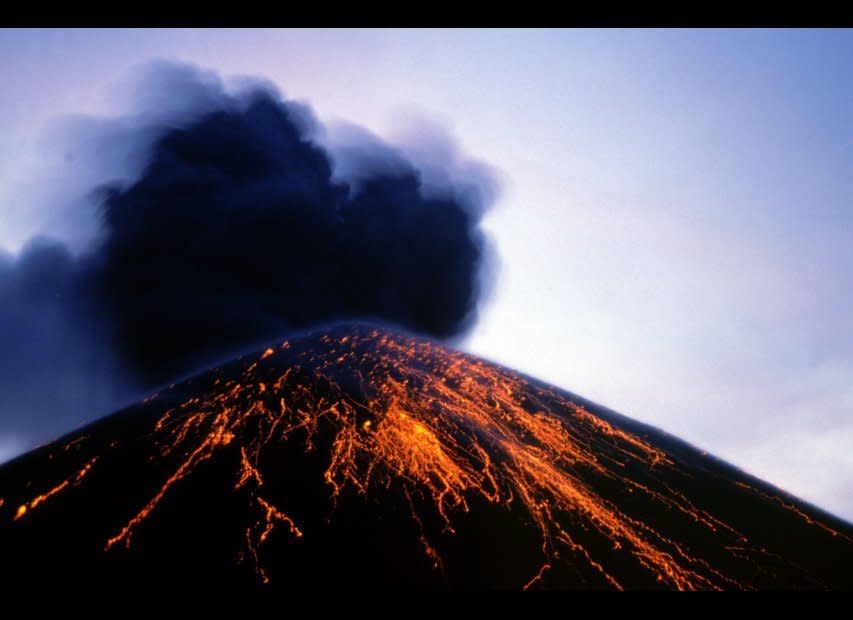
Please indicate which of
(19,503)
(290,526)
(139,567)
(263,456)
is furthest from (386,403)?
(19,503)

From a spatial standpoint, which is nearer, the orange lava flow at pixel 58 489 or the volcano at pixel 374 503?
the volcano at pixel 374 503

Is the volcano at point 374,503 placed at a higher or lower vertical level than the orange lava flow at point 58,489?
higher

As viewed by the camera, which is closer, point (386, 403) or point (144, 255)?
point (386, 403)

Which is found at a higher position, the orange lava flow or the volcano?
the volcano

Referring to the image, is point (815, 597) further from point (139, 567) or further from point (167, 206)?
point (167, 206)

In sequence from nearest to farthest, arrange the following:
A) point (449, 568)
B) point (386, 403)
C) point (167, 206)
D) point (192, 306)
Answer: point (449, 568)
point (386, 403)
point (192, 306)
point (167, 206)

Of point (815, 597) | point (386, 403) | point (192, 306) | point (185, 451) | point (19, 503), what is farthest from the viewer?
point (192, 306)

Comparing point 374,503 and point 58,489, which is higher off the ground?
point 374,503

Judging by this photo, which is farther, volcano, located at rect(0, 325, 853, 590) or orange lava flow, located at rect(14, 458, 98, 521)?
orange lava flow, located at rect(14, 458, 98, 521)
